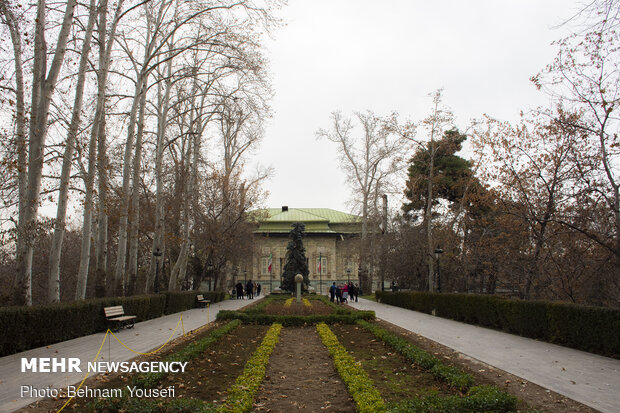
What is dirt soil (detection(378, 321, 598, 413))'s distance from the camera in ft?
17.2

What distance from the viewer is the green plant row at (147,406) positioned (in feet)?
15.9

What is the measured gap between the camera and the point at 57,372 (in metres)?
7.02

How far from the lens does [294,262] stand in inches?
1689

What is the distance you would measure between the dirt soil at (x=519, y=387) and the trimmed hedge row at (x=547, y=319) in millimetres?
2954

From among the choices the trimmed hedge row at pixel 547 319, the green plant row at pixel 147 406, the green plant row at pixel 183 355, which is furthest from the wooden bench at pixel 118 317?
the trimmed hedge row at pixel 547 319

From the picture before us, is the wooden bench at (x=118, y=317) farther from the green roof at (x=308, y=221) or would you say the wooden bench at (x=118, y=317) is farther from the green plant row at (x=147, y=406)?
the green roof at (x=308, y=221)

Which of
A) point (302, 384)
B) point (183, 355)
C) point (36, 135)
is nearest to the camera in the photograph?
point (302, 384)

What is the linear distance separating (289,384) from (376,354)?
2.84 m

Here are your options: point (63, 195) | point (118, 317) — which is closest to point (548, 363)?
point (118, 317)

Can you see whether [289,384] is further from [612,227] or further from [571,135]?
[571,135]

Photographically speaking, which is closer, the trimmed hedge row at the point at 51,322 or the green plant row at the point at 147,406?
the green plant row at the point at 147,406

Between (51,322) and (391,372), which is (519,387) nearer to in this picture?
(391,372)

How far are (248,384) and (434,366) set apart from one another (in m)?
A: 2.93

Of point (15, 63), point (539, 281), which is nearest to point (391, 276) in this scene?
point (539, 281)
